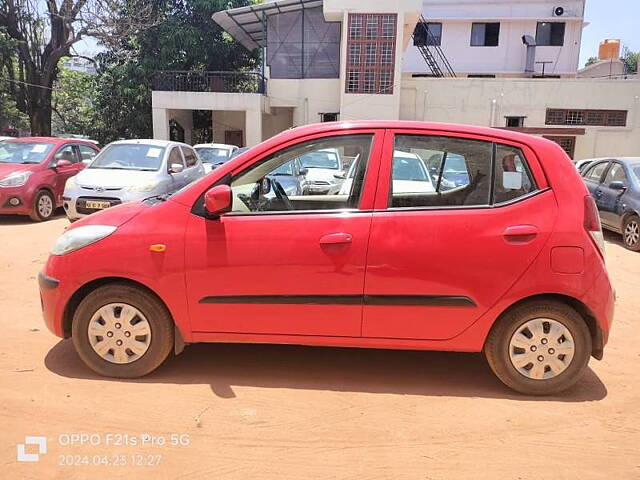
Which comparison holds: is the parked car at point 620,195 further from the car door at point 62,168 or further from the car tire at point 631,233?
the car door at point 62,168

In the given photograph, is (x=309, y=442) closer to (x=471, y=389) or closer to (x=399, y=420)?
(x=399, y=420)

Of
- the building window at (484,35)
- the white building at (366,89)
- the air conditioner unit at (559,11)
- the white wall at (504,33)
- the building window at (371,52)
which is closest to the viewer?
the building window at (371,52)

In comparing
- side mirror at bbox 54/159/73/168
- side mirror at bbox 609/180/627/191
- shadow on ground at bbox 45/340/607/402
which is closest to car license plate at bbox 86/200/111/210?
side mirror at bbox 54/159/73/168

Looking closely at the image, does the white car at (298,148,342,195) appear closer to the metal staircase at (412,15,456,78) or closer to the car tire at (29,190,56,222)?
the car tire at (29,190,56,222)

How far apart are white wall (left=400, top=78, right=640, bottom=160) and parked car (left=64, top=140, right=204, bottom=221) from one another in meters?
14.8

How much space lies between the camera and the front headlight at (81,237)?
3.53 meters

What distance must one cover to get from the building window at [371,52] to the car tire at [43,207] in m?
14.1

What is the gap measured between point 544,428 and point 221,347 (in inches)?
95.9

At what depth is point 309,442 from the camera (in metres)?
2.97

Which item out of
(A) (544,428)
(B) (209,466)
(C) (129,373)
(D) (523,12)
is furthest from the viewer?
(D) (523,12)

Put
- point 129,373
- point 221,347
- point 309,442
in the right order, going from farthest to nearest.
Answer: point 221,347 → point 129,373 → point 309,442

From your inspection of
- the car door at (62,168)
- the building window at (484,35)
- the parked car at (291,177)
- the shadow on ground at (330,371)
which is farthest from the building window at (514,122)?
the parked car at (291,177)

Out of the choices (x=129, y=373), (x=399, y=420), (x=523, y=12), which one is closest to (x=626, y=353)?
(x=399, y=420)

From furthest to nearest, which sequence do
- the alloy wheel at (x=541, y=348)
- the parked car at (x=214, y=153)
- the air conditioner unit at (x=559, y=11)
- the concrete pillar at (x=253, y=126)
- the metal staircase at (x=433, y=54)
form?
the metal staircase at (x=433, y=54), the air conditioner unit at (x=559, y=11), the concrete pillar at (x=253, y=126), the parked car at (x=214, y=153), the alloy wheel at (x=541, y=348)
